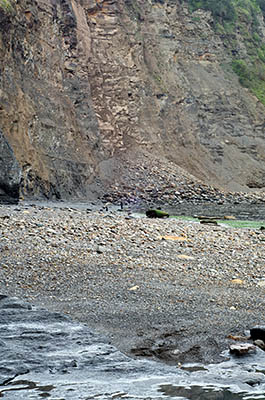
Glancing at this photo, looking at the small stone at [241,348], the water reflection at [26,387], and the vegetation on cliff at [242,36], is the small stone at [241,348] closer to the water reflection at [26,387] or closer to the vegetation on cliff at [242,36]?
the water reflection at [26,387]

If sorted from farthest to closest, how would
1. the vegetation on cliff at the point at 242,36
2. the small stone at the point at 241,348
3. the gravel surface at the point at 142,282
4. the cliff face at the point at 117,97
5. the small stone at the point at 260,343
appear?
the vegetation on cliff at the point at 242,36 → the cliff face at the point at 117,97 → the gravel surface at the point at 142,282 → the small stone at the point at 260,343 → the small stone at the point at 241,348

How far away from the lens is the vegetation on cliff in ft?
149

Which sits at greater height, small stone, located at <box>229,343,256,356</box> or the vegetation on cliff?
the vegetation on cliff

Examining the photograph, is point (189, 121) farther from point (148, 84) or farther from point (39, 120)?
point (39, 120)

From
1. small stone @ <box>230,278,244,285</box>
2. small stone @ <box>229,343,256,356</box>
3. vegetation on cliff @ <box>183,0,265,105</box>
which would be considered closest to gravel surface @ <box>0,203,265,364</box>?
small stone @ <box>230,278,244,285</box>

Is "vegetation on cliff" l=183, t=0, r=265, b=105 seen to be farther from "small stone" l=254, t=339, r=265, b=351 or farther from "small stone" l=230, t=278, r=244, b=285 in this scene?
"small stone" l=254, t=339, r=265, b=351

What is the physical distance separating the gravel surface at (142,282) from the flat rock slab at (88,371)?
1.00 ft

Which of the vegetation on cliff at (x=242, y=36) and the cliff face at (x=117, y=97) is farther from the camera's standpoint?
the vegetation on cliff at (x=242, y=36)

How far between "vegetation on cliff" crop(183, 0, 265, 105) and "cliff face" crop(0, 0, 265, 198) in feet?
3.35

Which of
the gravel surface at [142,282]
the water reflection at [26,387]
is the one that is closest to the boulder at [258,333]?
the gravel surface at [142,282]

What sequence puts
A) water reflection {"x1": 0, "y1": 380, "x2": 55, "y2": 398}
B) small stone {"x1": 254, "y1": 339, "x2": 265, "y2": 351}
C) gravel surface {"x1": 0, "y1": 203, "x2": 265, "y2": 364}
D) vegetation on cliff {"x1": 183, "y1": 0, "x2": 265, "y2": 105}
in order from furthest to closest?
vegetation on cliff {"x1": 183, "y1": 0, "x2": 265, "y2": 105} < gravel surface {"x1": 0, "y1": 203, "x2": 265, "y2": 364} < small stone {"x1": 254, "y1": 339, "x2": 265, "y2": 351} < water reflection {"x1": 0, "y1": 380, "x2": 55, "y2": 398}

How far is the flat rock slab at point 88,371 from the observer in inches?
145

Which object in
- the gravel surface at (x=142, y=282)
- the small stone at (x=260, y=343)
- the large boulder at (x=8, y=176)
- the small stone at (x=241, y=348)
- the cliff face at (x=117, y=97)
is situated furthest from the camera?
the cliff face at (x=117, y=97)

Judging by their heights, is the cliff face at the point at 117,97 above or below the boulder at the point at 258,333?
above
